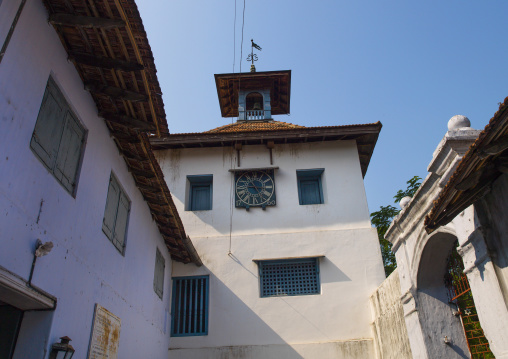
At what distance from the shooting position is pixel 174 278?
36.3ft

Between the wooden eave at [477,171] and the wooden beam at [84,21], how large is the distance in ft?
12.9

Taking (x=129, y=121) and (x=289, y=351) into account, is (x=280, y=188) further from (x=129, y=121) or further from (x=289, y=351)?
(x=129, y=121)

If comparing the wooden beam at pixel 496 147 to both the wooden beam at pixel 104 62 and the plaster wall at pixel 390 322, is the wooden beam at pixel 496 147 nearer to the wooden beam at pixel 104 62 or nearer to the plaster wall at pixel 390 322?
the wooden beam at pixel 104 62

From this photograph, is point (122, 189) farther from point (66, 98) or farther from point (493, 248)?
point (493, 248)

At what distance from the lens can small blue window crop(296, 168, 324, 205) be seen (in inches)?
481

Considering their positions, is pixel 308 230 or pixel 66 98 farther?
pixel 308 230

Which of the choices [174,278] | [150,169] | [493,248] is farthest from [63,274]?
[174,278]

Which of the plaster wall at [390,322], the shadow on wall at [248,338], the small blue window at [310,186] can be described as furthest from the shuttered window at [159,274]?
the plaster wall at [390,322]

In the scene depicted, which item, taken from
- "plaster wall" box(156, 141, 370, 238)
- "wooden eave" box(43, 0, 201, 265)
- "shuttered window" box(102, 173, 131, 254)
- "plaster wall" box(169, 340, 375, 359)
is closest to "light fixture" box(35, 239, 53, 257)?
"shuttered window" box(102, 173, 131, 254)

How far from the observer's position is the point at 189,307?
10.8 m

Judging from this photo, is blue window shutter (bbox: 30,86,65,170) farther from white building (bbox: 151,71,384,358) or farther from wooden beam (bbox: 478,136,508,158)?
white building (bbox: 151,71,384,358)

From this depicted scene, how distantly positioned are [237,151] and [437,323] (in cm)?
777

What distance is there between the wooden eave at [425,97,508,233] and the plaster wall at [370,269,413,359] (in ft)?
9.85

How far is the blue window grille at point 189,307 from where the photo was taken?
1048 cm
